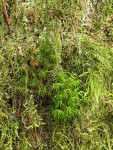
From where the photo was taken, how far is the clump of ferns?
7.25 feet

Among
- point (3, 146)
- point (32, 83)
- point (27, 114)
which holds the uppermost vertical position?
point (32, 83)

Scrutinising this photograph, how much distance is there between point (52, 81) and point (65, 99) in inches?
7.3

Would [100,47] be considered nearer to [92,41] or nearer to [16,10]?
[92,41]

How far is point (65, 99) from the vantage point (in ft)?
7.30

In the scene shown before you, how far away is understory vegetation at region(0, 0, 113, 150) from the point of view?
2.22 meters

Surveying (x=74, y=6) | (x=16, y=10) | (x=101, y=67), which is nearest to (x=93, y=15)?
(x=74, y=6)

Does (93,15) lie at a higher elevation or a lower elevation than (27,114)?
higher

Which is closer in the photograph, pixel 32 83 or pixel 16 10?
pixel 32 83

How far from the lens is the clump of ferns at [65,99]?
2211 mm

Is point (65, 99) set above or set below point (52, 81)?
below

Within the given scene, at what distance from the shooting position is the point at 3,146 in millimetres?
2139

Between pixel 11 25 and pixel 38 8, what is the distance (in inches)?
10.1

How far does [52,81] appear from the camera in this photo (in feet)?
7.61

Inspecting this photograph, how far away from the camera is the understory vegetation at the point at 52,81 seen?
222 cm
